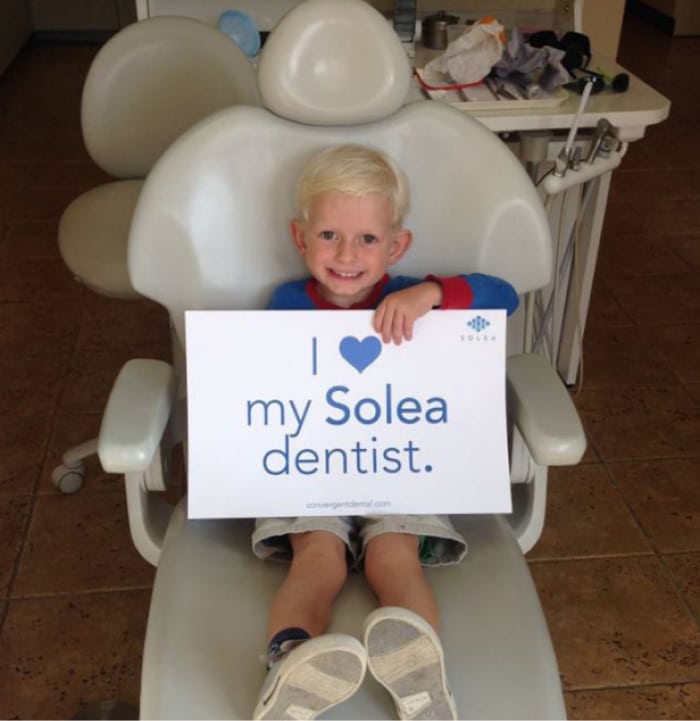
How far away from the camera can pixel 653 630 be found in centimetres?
158

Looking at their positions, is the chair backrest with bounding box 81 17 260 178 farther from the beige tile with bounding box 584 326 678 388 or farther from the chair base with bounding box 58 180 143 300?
the beige tile with bounding box 584 326 678 388

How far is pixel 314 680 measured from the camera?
2.84 feet

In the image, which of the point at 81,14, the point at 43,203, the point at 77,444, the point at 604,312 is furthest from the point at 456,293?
the point at 81,14

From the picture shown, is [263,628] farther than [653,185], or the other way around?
[653,185]

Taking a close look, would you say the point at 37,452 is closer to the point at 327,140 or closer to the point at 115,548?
the point at 115,548

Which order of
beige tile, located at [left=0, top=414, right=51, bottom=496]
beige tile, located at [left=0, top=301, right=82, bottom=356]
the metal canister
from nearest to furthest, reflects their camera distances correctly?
beige tile, located at [left=0, top=414, right=51, bottom=496] < the metal canister < beige tile, located at [left=0, top=301, right=82, bottom=356]

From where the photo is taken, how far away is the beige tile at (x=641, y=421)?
2.02 metres

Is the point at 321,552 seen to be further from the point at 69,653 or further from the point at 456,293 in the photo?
the point at 69,653

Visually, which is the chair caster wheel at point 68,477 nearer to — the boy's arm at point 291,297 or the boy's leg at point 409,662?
the boy's arm at point 291,297

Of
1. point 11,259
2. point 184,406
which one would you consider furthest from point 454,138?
point 11,259

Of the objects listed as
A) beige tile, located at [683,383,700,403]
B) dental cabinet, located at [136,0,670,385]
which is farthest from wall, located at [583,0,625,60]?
beige tile, located at [683,383,700,403]

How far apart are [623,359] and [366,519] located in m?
1.39

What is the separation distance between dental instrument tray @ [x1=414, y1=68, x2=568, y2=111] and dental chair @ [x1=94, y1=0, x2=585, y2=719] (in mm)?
506

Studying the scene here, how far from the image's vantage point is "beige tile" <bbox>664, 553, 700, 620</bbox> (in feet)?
5.39
